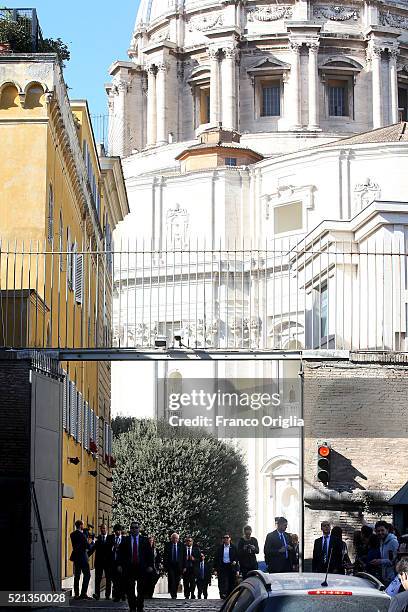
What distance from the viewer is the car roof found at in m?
7.45

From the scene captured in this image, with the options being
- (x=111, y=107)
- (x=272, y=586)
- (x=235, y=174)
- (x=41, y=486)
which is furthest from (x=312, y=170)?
(x=272, y=586)

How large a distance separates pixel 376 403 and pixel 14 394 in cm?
520

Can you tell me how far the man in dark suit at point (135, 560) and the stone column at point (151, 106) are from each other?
63952 millimetres

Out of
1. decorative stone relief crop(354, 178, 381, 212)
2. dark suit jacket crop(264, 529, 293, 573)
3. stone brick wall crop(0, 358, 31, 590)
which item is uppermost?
decorative stone relief crop(354, 178, 381, 212)

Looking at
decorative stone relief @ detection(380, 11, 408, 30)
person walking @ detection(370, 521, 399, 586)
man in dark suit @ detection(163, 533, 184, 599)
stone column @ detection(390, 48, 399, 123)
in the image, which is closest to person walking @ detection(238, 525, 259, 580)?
man in dark suit @ detection(163, 533, 184, 599)

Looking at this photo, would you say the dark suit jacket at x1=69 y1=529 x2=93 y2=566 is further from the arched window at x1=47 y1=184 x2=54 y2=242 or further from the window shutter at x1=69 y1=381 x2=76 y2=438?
the arched window at x1=47 y1=184 x2=54 y2=242

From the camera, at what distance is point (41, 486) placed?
1875cm

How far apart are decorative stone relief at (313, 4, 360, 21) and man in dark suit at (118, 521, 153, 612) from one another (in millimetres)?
65634

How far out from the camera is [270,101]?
3196 inches

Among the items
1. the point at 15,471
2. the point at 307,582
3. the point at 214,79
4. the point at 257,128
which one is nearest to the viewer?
the point at 307,582

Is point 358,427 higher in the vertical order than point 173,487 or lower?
higher

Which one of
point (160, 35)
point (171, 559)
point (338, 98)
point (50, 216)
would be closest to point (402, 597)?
Answer: point (50, 216)

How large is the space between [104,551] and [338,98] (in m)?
62.2

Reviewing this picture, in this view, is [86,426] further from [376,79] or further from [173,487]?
[376,79]
